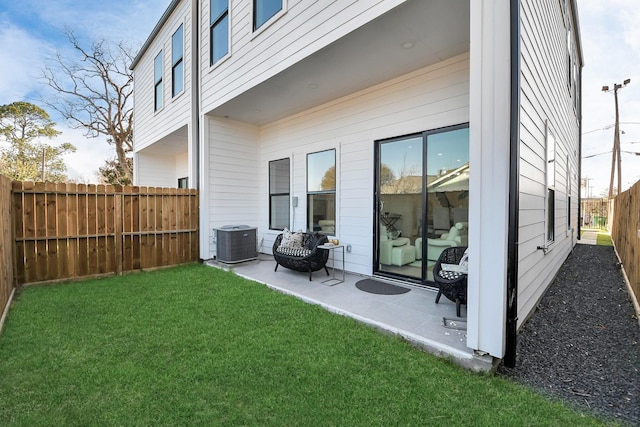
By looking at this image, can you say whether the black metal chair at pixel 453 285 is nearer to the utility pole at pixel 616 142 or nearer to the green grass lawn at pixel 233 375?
the green grass lawn at pixel 233 375

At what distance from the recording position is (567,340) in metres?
2.91

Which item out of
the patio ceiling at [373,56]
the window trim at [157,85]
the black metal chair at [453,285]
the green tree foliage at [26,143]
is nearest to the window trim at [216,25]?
the patio ceiling at [373,56]

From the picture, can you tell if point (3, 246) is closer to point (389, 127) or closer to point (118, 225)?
point (118, 225)

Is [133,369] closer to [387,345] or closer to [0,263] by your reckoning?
[387,345]

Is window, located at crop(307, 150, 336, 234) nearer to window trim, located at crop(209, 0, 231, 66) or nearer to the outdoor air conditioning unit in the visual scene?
the outdoor air conditioning unit

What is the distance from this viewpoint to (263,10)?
16.3ft

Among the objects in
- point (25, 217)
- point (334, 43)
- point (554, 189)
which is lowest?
point (25, 217)

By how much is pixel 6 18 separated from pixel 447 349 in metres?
13.6

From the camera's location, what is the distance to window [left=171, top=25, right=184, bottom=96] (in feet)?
23.8

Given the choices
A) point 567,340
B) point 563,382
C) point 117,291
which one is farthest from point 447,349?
point 117,291

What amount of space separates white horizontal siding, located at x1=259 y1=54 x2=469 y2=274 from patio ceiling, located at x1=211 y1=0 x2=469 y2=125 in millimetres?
196

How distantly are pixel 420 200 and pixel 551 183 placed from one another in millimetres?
2158

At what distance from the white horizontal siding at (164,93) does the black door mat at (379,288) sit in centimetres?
529

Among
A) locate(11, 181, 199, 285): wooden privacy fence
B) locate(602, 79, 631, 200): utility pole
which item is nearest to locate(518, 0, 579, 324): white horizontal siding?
locate(11, 181, 199, 285): wooden privacy fence
